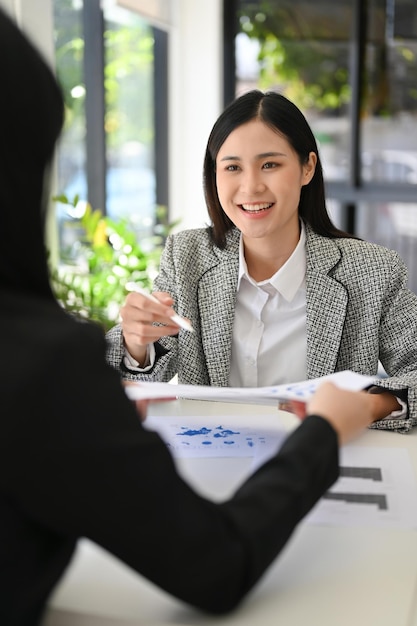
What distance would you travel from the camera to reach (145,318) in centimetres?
170

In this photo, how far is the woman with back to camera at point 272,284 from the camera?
6.29 feet

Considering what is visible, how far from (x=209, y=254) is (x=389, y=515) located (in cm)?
95

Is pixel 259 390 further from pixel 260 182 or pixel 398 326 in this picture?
pixel 260 182

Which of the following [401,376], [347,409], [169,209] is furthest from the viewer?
[169,209]

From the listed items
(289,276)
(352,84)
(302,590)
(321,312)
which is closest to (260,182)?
(289,276)

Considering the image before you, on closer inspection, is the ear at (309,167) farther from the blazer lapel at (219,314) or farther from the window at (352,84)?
the window at (352,84)

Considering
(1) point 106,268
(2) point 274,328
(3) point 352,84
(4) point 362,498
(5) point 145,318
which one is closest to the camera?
(4) point 362,498

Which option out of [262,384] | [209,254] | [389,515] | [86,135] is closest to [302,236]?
[209,254]

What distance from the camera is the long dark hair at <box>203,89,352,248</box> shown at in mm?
1979

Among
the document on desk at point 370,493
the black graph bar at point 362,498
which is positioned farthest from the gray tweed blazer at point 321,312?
the black graph bar at point 362,498

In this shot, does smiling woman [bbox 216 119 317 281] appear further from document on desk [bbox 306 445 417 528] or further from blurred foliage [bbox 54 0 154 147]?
blurred foliage [bbox 54 0 154 147]

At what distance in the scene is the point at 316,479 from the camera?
984mm

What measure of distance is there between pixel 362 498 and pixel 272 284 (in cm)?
77

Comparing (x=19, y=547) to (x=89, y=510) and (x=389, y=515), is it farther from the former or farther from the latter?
(x=389, y=515)
